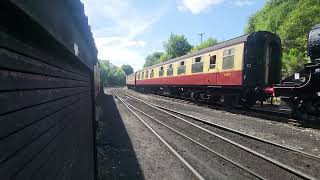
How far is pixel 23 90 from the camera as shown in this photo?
1979 mm

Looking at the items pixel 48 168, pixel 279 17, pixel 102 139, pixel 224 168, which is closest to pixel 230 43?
pixel 102 139

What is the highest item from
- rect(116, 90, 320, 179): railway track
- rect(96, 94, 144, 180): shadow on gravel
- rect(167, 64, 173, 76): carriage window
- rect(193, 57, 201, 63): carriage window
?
rect(193, 57, 201, 63): carriage window

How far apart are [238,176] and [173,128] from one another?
21.4 ft

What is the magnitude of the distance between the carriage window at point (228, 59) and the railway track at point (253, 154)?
4931 mm

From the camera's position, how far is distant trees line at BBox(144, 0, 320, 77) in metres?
46.6

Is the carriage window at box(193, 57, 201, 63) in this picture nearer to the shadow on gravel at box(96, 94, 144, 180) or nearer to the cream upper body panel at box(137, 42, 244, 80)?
the cream upper body panel at box(137, 42, 244, 80)

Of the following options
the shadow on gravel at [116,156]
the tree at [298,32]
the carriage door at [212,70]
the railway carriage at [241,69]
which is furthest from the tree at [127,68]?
the shadow on gravel at [116,156]

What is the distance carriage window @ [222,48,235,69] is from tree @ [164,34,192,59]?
85.0m

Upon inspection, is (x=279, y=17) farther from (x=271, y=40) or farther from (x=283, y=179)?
(x=283, y=179)

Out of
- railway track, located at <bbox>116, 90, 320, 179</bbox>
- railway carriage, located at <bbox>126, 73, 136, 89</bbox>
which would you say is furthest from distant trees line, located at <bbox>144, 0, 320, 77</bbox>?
railway carriage, located at <bbox>126, 73, 136, 89</bbox>

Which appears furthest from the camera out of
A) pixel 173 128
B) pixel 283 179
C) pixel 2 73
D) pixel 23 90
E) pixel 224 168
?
pixel 173 128

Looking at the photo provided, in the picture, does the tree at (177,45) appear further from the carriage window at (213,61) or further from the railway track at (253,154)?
the railway track at (253,154)

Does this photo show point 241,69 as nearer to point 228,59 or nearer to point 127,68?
point 228,59

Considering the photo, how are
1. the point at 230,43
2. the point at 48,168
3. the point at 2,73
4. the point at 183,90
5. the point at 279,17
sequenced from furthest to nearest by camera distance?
the point at 279,17 < the point at 183,90 < the point at 230,43 < the point at 48,168 < the point at 2,73
